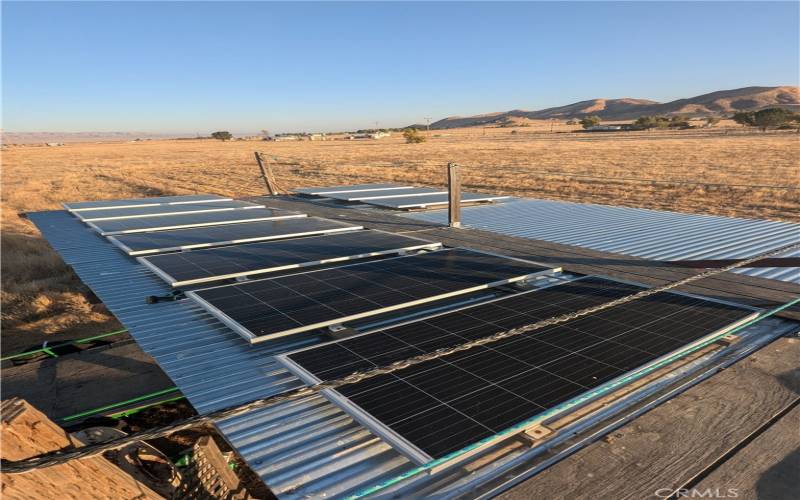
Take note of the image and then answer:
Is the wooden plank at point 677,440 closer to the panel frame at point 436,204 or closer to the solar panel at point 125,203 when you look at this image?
the panel frame at point 436,204

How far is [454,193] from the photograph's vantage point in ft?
58.5

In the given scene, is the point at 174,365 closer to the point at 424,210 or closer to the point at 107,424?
the point at 107,424

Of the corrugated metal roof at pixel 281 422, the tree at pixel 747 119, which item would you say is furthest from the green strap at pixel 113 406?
the tree at pixel 747 119

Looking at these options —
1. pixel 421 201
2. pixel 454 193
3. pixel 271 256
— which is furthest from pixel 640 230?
pixel 271 256

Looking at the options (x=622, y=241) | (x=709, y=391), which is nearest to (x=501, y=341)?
(x=709, y=391)

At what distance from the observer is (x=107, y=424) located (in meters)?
9.47

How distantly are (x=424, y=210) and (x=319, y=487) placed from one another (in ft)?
58.7

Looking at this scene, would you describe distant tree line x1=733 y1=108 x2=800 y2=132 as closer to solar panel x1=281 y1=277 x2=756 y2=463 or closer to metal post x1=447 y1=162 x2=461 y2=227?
metal post x1=447 y1=162 x2=461 y2=227

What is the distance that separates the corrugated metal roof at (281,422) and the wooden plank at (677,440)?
1.12 feet

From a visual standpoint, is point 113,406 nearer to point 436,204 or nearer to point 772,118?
point 436,204

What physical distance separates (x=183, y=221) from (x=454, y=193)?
1029cm

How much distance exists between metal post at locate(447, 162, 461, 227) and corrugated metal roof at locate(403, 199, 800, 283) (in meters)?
0.73

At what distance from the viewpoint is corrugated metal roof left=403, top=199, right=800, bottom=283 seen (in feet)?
44.3

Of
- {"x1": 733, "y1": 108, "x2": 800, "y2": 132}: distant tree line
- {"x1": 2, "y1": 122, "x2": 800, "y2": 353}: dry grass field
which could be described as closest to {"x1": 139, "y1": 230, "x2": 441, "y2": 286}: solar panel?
{"x1": 2, "y1": 122, "x2": 800, "y2": 353}: dry grass field
